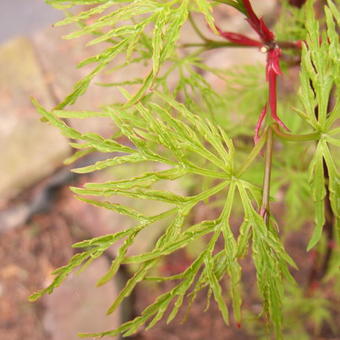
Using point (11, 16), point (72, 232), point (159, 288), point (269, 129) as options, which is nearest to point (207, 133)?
point (269, 129)

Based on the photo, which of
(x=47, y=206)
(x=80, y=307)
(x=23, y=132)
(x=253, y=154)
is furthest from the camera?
(x=23, y=132)

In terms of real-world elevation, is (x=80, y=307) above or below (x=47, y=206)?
below

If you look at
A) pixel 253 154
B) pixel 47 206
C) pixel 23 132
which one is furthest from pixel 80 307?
pixel 253 154

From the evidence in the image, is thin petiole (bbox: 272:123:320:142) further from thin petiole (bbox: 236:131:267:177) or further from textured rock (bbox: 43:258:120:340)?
textured rock (bbox: 43:258:120:340)

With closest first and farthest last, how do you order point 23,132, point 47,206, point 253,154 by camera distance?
point 253,154
point 47,206
point 23,132

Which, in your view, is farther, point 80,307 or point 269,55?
point 80,307

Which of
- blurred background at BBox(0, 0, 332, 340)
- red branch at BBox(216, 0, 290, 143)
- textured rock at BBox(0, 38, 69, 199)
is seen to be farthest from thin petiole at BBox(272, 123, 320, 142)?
textured rock at BBox(0, 38, 69, 199)

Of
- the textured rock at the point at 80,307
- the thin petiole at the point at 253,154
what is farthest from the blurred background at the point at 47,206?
the thin petiole at the point at 253,154

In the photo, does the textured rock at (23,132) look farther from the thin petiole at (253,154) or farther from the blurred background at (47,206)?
the thin petiole at (253,154)

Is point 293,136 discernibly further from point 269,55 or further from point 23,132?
point 23,132
